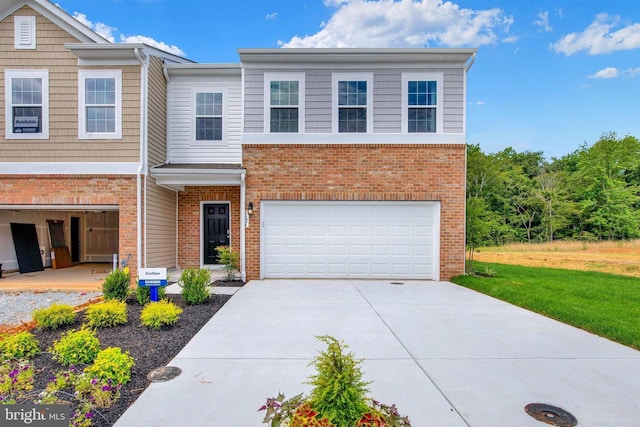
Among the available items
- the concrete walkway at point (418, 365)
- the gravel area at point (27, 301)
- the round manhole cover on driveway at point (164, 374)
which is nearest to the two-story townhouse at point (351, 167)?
the concrete walkway at point (418, 365)

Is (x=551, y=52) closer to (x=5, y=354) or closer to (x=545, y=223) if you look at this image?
(x=545, y=223)

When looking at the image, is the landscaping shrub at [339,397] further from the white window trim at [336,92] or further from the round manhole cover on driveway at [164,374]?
the white window trim at [336,92]

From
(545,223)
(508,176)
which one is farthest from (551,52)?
(545,223)

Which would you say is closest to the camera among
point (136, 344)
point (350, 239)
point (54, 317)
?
point (136, 344)

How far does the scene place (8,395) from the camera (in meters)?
2.77

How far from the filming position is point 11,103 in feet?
28.8

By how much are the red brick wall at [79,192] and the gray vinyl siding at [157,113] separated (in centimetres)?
104

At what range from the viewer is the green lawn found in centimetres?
477

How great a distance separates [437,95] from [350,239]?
Answer: 4.44 m

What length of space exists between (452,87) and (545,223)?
24.4 m

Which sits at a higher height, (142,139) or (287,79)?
(287,79)

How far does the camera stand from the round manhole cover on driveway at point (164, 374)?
318 cm

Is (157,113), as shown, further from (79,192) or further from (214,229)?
(214,229)

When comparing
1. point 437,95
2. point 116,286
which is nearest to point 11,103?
point 116,286
